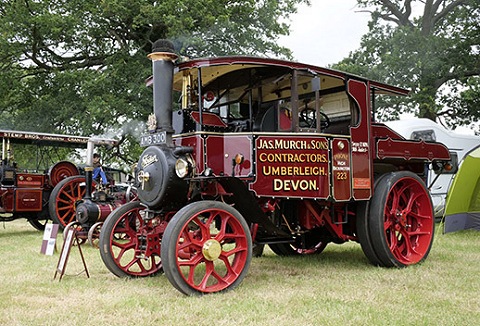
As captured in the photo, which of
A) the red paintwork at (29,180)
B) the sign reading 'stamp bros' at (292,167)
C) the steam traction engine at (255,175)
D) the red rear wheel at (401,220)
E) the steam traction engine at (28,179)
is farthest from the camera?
the red paintwork at (29,180)

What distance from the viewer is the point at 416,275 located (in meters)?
5.05

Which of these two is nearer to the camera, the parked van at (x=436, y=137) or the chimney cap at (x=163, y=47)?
the chimney cap at (x=163, y=47)

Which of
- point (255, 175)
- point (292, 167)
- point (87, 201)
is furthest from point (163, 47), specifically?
point (87, 201)

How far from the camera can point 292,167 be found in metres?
4.80

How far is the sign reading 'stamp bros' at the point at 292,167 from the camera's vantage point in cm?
470

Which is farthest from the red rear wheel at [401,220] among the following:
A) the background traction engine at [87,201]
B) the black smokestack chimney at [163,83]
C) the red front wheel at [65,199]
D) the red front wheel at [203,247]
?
the red front wheel at [65,199]

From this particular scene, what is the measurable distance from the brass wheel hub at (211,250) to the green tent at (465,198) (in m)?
3.56

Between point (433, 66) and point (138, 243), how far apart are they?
38.9 feet

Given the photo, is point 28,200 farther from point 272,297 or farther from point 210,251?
point 272,297

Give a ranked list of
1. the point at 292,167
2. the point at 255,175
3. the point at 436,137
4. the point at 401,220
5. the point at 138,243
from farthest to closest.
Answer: the point at 436,137 < the point at 401,220 < the point at 138,243 < the point at 292,167 < the point at 255,175

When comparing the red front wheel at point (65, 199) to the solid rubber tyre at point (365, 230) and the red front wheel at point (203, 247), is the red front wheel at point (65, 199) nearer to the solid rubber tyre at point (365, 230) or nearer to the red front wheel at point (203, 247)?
the red front wheel at point (203, 247)

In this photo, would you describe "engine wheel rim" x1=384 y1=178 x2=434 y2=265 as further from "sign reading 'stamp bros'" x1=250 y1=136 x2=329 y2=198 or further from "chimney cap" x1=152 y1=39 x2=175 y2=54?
"chimney cap" x1=152 y1=39 x2=175 y2=54

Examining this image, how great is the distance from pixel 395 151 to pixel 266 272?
1.88m

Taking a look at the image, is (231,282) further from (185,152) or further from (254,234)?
(185,152)
